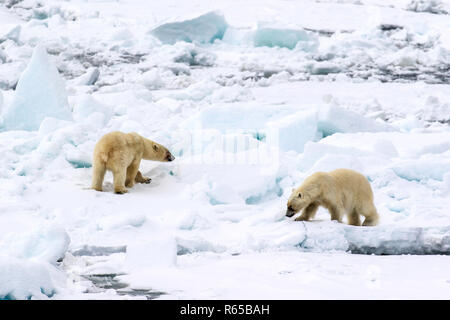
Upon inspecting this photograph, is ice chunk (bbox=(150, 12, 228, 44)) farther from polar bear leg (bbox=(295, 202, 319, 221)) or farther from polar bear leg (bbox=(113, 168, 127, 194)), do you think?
polar bear leg (bbox=(295, 202, 319, 221))

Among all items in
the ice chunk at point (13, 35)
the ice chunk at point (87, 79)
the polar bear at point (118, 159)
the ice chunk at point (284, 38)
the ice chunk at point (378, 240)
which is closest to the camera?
the ice chunk at point (378, 240)

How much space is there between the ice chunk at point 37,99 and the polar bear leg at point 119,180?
7.61ft

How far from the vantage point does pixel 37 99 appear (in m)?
6.98

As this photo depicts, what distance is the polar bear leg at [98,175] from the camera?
15.4 feet

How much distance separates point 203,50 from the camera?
46.0 ft

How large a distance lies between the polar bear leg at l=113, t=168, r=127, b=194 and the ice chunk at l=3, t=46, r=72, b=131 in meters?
2.32

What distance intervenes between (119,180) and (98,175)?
16cm

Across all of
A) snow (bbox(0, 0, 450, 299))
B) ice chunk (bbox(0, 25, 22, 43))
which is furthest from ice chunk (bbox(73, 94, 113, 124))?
ice chunk (bbox(0, 25, 22, 43))

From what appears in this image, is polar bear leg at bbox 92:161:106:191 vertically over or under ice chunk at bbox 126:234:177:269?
under

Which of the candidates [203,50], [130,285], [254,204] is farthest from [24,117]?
[203,50]

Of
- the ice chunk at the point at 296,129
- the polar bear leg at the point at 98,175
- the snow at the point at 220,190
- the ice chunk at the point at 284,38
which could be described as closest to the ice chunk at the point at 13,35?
the snow at the point at 220,190

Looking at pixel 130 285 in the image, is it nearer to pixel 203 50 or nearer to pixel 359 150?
pixel 359 150

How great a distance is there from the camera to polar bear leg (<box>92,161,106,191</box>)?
4.69 metres

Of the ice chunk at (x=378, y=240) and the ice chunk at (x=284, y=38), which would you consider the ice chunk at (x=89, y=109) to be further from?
the ice chunk at (x=284, y=38)
